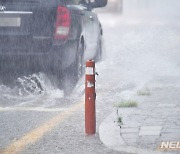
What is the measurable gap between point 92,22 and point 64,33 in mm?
1988

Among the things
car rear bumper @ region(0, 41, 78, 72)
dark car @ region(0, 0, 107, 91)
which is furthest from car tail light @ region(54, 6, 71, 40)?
car rear bumper @ region(0, 41, 78, 72)

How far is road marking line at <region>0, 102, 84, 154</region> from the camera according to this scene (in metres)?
6.11

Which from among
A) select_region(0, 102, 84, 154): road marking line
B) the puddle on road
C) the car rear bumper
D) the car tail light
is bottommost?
the puddle on road

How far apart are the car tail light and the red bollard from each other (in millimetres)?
2459

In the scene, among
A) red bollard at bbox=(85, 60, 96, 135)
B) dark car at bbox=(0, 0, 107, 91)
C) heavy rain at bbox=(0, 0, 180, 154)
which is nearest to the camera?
heavy rain at bbox=(0, 0, 180, 154)

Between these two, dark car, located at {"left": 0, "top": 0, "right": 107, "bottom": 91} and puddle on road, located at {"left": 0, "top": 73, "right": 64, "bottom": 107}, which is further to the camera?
puddle on road, located at {"left": 0, "top": 73, "right": 64, "bottom": 107}

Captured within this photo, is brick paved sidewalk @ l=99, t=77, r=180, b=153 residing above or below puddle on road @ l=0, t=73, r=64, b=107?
above

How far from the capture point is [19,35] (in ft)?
29.7

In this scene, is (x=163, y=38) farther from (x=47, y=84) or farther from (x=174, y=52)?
(x=47, y=84)

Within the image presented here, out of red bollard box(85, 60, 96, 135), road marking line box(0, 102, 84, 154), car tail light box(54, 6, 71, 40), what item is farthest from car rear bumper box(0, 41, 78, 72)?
red bollard box(85, 60, 96, 135)

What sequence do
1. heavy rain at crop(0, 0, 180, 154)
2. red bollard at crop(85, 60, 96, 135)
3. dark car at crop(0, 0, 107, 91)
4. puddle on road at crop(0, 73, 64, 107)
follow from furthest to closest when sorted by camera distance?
puddle on road at crop(0, 73, 64, 107)
dark car at crop(0, 0, 107, 91)
red bollard at crop(85, 60, 96, 135)
heavy rain at crop(0, 0, 180, 154)

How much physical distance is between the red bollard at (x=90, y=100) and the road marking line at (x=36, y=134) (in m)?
0.50

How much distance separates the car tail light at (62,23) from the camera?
9.12 meters

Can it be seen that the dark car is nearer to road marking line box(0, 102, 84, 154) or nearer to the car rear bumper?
the car rear bumper
